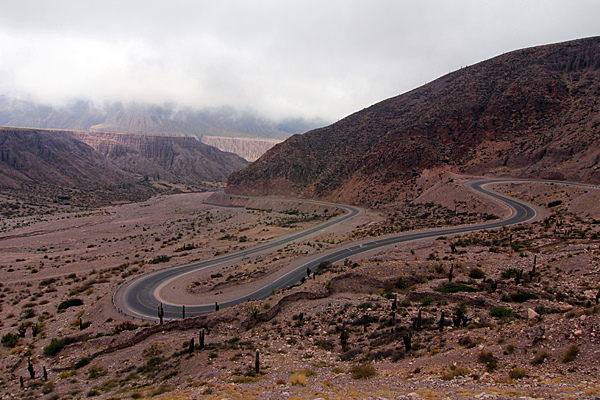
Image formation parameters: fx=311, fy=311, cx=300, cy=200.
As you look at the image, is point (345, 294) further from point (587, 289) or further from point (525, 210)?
point (525, 210)

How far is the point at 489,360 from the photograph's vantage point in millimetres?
9477

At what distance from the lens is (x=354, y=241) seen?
35.9m

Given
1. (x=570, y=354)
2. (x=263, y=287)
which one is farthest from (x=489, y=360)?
(x=263, y=287)

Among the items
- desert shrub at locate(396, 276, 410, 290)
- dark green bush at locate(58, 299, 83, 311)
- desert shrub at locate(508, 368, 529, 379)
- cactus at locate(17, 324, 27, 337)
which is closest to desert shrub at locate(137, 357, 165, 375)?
cactus at locate(17, 324, 27, 337)

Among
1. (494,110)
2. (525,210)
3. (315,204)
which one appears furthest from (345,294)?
(494,110)

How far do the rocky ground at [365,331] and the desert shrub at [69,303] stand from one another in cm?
74

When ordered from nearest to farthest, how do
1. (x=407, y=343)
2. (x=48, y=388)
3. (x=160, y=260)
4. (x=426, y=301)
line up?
(x=407, y=343)
(x=48, y=388)
(x=426, y=301)
(x=160, y=260)

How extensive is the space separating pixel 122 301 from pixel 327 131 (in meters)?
89.0

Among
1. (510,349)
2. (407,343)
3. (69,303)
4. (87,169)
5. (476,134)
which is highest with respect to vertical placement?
(87,169)

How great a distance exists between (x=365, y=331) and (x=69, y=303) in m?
24.5

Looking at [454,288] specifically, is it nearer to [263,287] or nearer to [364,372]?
[364,372]

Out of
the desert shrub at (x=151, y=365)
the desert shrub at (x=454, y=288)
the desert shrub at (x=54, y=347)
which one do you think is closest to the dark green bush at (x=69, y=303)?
the desert shrub at (x=54, y=347)

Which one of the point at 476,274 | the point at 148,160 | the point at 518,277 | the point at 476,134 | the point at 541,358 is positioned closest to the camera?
the point at 541,358

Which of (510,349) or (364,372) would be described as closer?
(510,349)
